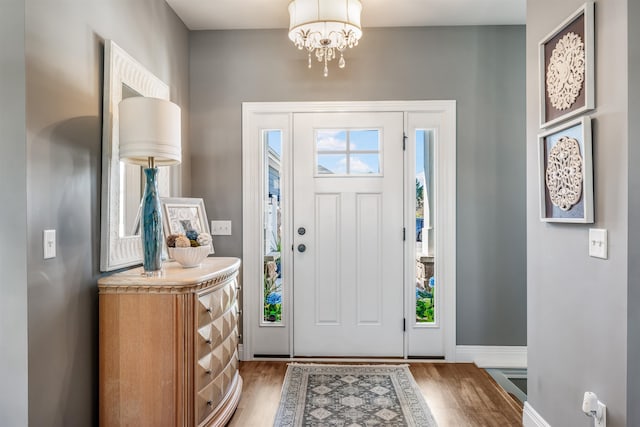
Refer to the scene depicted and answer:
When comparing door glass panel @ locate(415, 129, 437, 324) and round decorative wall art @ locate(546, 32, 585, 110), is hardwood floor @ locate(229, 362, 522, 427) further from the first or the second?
round decorative wall art @ locate(546, 32, 585, 110)

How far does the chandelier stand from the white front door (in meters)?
0.68

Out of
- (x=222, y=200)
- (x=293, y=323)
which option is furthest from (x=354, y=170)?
(x=293, y=323)

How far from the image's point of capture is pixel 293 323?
3.14 m

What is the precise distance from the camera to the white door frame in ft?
10.1

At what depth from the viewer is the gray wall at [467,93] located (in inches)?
121

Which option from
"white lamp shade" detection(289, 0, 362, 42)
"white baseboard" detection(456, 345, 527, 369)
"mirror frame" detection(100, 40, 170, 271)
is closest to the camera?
"mirror frame" detection(100, 40, 170, 271)

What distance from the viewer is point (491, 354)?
10.1 ft

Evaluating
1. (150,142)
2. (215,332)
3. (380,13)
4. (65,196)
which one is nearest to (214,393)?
(215,332)

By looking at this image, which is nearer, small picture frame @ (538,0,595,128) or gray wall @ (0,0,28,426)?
gray wall @ (0,0,28,426)

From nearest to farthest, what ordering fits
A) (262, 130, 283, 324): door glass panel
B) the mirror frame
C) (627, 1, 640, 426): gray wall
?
1. (627, 1, 640, 426): gray wall
2. the mirror frame
3. (262, 130, 283, 324): door glass panel

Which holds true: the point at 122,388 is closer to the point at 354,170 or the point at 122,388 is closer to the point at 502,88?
the point at 354,170

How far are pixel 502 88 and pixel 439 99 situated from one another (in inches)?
20.0

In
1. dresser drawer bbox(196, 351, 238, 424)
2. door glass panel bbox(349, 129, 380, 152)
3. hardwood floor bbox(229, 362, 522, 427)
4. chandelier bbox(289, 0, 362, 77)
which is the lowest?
hardwood floor bbox(229, 362, 522, 427)

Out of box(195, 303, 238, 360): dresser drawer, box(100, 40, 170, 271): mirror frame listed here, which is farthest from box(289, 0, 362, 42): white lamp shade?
box(195, 303, 238, 360): dresser drawer
